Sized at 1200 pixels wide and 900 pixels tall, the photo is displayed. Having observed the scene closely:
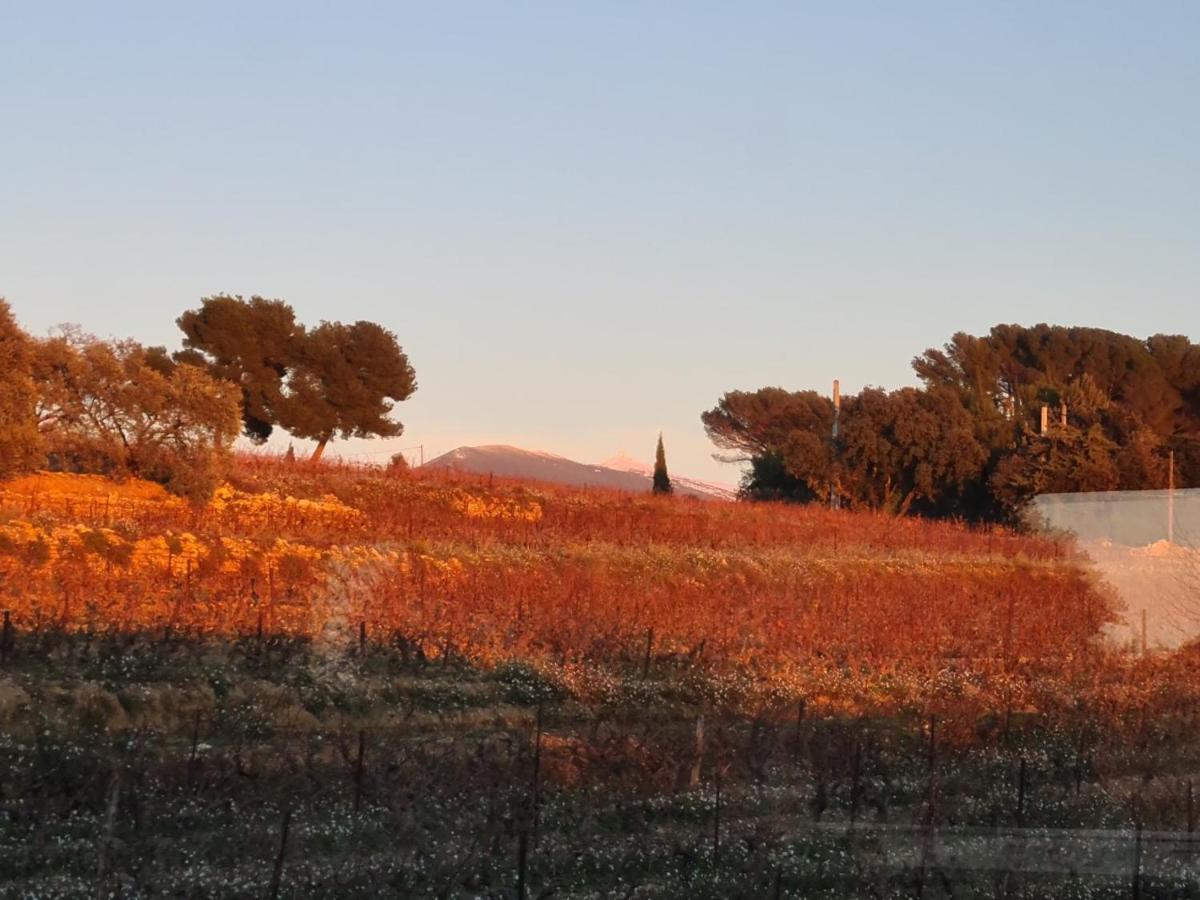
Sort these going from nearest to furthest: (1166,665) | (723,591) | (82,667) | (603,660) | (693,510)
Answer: (82,667) → (603,660) → (1166,665) → (723,591) → (693,510)

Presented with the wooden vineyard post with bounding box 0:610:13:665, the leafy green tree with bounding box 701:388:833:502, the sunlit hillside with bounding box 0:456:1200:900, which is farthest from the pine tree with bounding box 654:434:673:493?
the wooden vineyard post with bounding box 0:610:13:665

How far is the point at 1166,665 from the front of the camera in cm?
2386

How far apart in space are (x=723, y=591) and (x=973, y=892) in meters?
15.8

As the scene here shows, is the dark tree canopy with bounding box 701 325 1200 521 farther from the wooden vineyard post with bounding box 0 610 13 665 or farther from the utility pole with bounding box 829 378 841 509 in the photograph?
the wooden vineyard post with bounding box 0 610 13 665

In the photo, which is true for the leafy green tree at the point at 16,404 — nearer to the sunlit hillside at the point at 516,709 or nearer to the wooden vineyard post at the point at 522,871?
the sunlit hillside at the point at 516,709

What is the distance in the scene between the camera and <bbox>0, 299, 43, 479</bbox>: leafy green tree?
81.0 ft

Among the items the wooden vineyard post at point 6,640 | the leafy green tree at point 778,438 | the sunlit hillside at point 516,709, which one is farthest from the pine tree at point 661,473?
the wooden vineyard post at point 6,640

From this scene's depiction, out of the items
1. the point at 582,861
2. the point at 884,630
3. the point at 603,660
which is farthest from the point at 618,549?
the point at 582,861

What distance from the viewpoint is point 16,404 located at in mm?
25125

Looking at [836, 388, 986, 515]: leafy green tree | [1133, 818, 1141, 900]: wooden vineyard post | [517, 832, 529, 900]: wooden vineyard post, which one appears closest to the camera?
[517, 832, 529, 900]: wooden vineyard post

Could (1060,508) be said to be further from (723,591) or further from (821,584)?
(723,591)

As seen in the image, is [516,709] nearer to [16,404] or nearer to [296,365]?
[16,404]

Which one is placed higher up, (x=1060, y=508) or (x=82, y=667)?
(x=1060, y=508)

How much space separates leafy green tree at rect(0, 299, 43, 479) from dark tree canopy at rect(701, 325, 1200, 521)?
29.7 m
